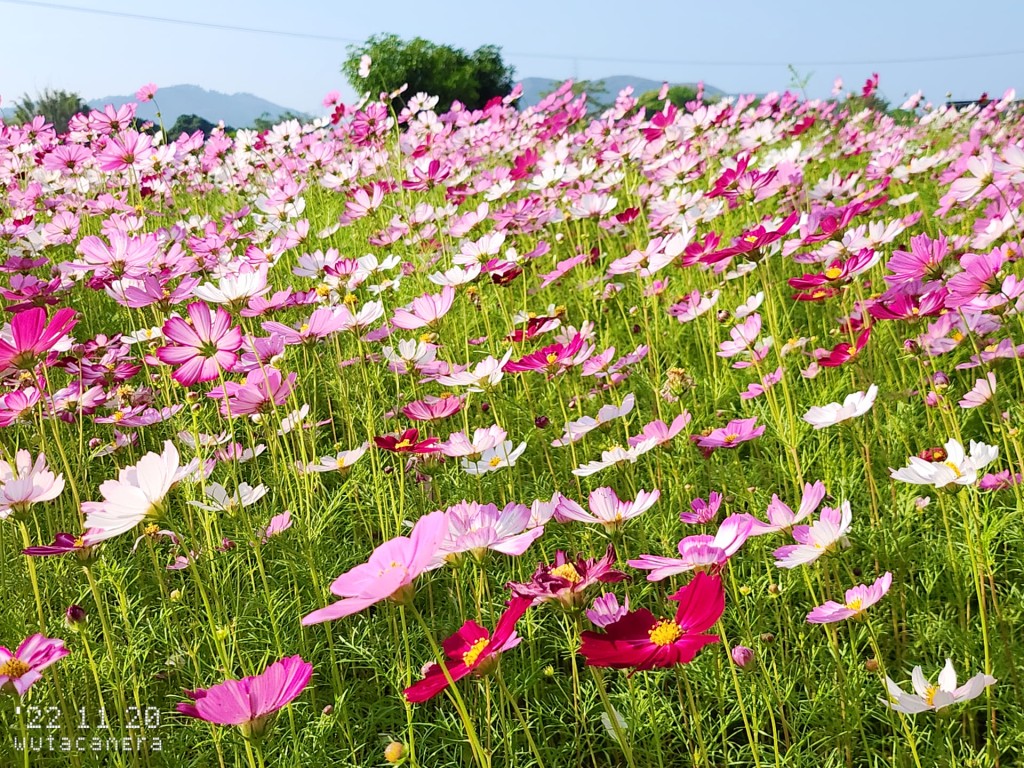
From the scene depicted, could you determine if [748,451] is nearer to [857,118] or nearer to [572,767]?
[572,767]

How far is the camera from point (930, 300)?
125 centimetres

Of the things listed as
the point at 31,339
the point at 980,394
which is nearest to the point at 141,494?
the point at 31,339

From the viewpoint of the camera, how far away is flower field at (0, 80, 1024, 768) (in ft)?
2.45

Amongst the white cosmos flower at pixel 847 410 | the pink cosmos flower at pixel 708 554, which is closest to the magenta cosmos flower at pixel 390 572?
the pink cosmos flower at pixel 708 554

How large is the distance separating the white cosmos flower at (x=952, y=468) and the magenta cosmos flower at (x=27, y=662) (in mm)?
796

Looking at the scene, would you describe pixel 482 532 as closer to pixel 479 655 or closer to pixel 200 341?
pixel 479 655

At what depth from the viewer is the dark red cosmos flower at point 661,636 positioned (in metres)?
0.56

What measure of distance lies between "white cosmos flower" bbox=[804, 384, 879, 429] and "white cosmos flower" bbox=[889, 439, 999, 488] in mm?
108

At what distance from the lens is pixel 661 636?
1.96ft

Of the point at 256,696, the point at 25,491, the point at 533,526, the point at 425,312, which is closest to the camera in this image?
the point at 256,696

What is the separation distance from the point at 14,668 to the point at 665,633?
22.5 inches

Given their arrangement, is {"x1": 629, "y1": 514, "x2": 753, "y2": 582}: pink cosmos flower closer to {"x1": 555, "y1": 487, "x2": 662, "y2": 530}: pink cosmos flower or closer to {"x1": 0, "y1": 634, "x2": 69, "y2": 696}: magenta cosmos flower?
{"x1": 555, "y1": 487, "x2": 662, "y2": 530}: pink cosmos flower

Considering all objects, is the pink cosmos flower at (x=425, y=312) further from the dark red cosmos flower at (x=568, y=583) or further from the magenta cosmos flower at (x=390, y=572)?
the magenta cosmos flower at (x=390, y=572)

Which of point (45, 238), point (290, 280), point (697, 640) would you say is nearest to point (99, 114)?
point (45, 238)
